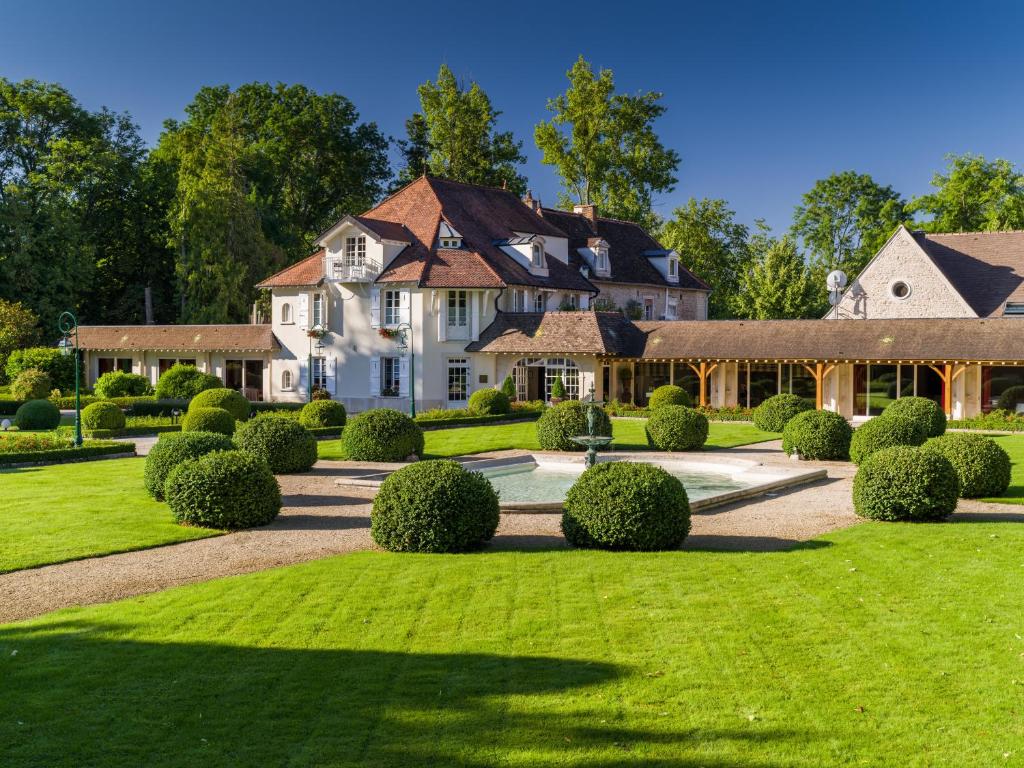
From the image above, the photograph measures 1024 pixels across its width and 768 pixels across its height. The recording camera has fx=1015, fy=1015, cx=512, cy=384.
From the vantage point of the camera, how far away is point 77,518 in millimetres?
15758

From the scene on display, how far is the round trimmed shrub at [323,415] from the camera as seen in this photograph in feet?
104

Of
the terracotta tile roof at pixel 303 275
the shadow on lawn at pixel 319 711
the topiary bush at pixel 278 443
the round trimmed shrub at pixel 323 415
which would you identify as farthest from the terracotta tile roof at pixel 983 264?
the shadow on lawn at pixel 319 711

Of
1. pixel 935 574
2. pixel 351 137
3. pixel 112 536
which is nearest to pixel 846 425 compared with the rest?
pixel 935 574

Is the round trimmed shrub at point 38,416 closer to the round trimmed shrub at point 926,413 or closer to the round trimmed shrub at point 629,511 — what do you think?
the round trimmed shrub at point 629,511

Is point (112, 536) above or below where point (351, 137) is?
below

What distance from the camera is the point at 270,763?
22.0 ft

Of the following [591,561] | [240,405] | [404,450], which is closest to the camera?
[591,561]

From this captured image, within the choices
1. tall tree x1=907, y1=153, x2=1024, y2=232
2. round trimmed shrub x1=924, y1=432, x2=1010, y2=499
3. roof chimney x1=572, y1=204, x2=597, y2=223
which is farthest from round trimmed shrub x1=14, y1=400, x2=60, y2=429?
tall tree x1=907, y1=153, x2=1024, y2=232

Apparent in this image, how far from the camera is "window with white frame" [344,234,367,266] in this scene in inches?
1705

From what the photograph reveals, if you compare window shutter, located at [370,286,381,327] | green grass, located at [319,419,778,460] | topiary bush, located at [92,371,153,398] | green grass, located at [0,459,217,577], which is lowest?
green grass, located at [0,459,217,577]

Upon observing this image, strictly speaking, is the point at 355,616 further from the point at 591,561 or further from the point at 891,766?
the point at 891,766

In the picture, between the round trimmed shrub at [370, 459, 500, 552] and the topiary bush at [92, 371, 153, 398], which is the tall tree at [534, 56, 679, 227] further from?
the round trimmed shrub at [370, 459, 500, 552]

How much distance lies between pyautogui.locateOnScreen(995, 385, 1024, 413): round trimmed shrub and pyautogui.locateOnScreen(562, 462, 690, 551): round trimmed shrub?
28.0m

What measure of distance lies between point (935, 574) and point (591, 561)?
12.8 feet
